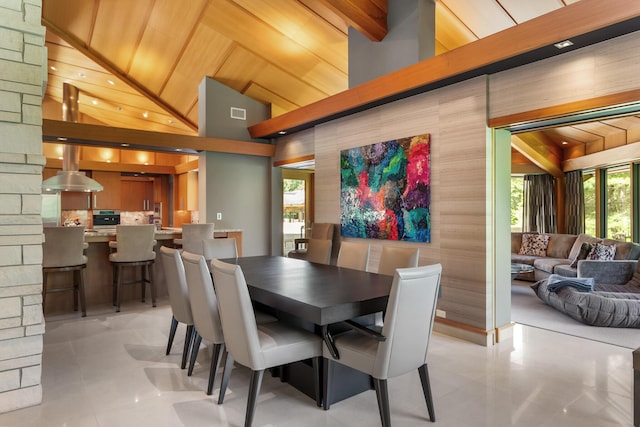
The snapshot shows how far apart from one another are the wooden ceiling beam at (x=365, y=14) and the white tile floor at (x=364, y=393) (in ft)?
12.0

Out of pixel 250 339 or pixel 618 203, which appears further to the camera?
pixel 618 203

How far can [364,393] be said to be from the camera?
2605 millimetres

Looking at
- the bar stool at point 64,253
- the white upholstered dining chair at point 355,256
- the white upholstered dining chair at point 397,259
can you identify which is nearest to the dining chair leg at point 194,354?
the white upholstered dining chair at point 355,256

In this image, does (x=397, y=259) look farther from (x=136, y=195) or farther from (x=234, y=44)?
(x=136, y=195)

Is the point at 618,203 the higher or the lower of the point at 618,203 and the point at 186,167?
the lower

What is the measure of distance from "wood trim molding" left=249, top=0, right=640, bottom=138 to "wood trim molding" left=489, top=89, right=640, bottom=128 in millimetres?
464

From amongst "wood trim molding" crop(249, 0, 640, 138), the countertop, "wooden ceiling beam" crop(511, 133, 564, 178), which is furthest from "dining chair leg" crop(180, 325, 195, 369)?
"wooden ceiling beam" crop(511, 133, 564, 178)

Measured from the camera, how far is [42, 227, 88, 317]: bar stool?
13.9 feet

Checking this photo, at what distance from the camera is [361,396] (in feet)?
8.41

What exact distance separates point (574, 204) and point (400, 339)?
7.60m

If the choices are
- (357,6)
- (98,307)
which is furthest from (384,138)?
(98,307)

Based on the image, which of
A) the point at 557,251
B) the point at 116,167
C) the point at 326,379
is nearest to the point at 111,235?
the point at 326,379

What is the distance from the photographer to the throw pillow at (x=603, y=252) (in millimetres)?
5180

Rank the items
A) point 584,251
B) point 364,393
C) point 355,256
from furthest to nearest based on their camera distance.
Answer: point 584,251 < point 355,256 < point 364,393
